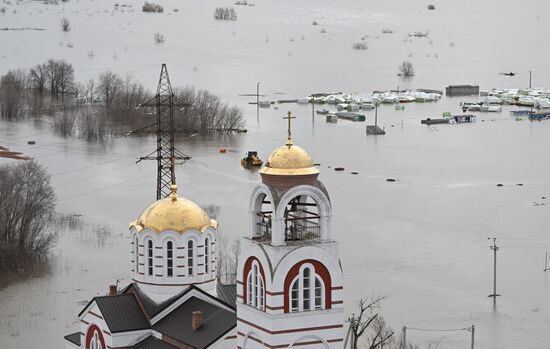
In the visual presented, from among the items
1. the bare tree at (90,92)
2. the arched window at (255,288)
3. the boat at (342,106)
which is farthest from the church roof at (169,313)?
the boat at (342,106)

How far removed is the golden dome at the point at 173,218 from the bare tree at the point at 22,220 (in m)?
4.98

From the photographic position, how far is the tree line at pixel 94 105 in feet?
95.7

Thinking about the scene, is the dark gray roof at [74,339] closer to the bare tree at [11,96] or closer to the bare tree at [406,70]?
the bare tree at [11,96]

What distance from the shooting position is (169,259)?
12.0m

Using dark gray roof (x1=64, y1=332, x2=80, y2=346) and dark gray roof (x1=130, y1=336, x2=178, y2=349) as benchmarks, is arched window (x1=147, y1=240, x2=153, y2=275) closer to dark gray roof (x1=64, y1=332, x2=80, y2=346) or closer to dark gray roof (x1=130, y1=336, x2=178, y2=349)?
dark gray roof (x1=130, y1=336, x2=178, y2=349)

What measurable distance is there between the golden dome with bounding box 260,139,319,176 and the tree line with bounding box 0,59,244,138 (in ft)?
53.4

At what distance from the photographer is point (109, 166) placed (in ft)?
83.4

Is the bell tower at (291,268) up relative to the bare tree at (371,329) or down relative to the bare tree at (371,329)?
up

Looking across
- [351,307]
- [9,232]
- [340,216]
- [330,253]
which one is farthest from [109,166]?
[330,253]

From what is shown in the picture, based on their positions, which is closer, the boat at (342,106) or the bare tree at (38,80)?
the bare tree at (38,80)

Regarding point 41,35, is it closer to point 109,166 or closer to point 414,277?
point 109,166

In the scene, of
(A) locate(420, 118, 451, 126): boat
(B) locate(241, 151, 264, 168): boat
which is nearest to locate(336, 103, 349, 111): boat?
(A) locate(420, 118, 451, 126): boat

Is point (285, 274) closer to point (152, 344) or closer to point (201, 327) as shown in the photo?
point (201, 327)

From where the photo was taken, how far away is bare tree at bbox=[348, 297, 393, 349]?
1245 cm
